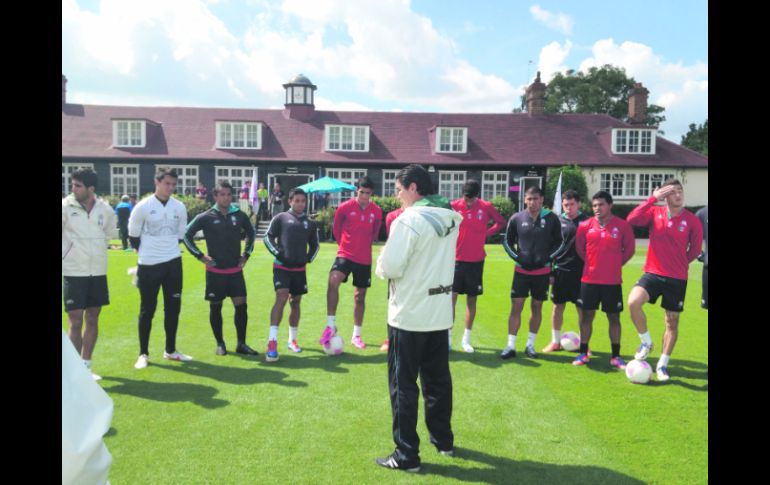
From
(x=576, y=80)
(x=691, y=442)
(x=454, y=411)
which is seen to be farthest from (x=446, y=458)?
(x=576, y=80)

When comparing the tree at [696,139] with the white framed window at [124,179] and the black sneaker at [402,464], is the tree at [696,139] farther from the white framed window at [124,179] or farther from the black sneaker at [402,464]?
the black sneaker at [402,464]

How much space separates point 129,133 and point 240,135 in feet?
21.9

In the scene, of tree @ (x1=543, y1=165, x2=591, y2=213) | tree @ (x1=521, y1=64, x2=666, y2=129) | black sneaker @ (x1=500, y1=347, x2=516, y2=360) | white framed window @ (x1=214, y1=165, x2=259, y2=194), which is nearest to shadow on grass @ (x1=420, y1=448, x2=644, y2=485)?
black sneaker @ (x1=500, y1=347, x2=516, y2=360)

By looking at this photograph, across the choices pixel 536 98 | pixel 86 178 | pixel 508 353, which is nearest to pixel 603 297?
pixel 508 353

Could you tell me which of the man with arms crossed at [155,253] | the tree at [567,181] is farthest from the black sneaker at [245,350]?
the tree at [567,181]

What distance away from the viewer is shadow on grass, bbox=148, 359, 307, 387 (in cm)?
667

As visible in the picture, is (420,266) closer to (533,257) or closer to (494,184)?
(533,257)

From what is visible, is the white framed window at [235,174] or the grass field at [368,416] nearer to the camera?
the grass field at [368,416]

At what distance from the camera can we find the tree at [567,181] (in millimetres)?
34312

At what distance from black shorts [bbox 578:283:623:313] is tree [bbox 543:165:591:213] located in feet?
90.0

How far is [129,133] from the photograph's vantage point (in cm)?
3544

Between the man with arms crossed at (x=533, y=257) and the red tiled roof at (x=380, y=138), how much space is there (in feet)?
90.8
